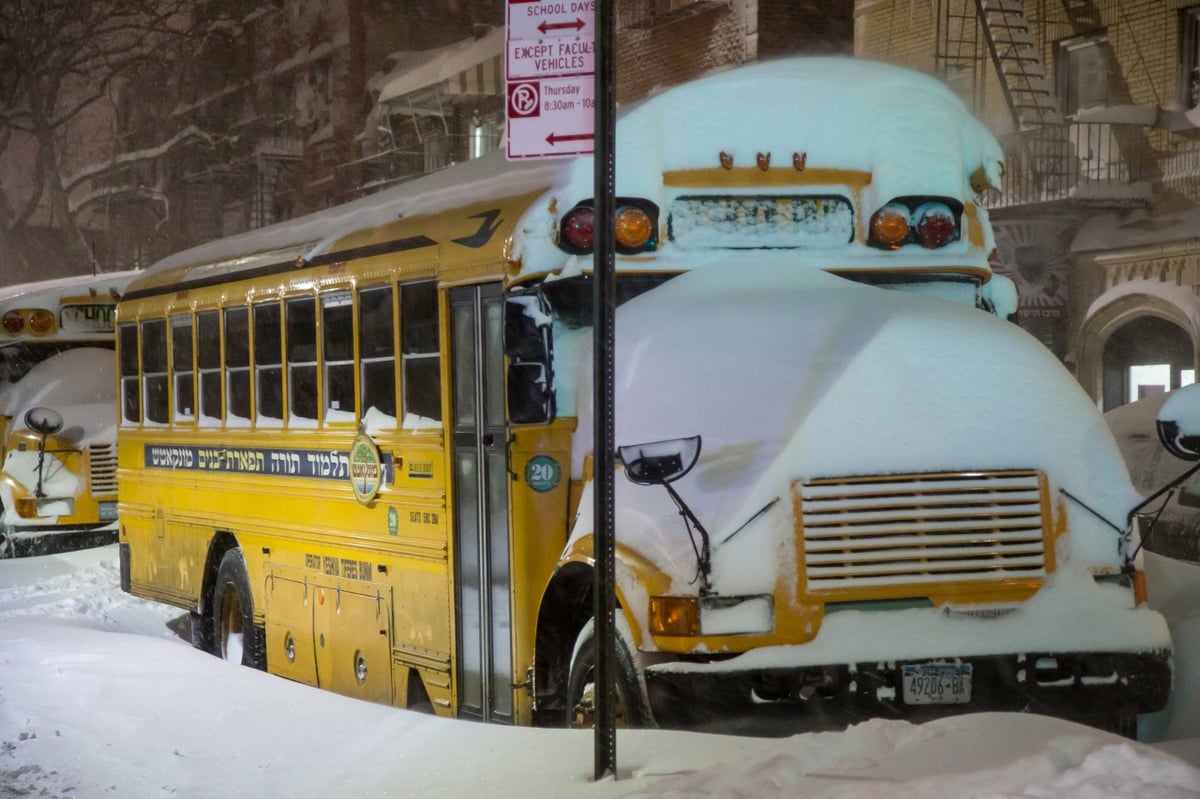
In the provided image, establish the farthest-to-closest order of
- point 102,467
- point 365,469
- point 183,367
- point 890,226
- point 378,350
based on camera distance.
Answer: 1. point 102,467
2. point 183,367
3. point 365,469
4. point 378,350
5. point 890,226

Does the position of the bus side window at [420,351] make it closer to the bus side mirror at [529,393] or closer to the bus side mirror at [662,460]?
the bus side mirror at [529,393]

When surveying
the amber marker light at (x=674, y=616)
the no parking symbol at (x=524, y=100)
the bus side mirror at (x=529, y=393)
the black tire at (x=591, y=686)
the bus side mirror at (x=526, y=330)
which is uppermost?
the no parking symbol at (x=524, y=100)

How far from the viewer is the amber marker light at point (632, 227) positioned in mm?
6891

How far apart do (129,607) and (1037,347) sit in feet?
30.8

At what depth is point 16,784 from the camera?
6195mm

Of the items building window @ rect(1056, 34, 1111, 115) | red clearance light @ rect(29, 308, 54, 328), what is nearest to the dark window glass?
red clearance light @ rect(29, 308, 54, 328)

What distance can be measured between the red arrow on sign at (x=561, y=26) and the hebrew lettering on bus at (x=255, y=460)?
2873 millimetres

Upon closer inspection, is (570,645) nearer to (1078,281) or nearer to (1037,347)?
(1037,347)

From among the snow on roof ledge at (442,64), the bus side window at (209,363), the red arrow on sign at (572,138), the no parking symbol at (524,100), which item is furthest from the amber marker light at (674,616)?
the snow on roof ledge at (442,64)

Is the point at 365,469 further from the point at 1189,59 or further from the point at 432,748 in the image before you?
the point at 1189,59

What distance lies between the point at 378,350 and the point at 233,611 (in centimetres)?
306

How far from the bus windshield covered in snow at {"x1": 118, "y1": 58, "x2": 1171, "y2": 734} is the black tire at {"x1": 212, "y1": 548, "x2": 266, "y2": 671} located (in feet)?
0.27

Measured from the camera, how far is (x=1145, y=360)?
2122 cm

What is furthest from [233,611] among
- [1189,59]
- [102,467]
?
[1189,59]
